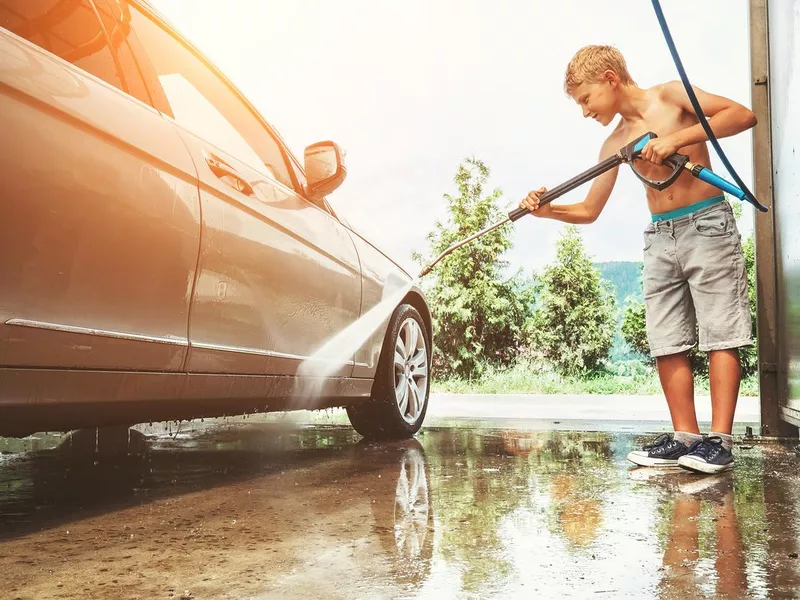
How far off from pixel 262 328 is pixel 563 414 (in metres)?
3.78

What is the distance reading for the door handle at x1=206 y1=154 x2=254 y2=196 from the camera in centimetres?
229

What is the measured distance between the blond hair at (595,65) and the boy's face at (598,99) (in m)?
0.02

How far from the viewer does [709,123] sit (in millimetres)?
2732

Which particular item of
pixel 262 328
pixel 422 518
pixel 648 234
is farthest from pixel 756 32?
pixel 422 518

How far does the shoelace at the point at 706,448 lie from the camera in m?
2.59

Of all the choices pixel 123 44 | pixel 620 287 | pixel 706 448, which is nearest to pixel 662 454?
pixel 706 448

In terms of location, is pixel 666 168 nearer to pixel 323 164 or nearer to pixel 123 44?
pixel 323 164

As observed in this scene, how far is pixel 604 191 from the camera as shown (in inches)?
129

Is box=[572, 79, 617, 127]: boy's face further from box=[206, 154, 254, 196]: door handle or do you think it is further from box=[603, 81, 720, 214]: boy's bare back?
box=[206, 154, 254, 196]: door handle

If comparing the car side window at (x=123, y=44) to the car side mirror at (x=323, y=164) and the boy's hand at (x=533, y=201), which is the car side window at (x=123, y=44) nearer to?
the car side mirror at (x=323, y=164)

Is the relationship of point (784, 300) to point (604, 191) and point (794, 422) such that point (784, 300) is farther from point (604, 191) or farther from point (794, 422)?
point (604, 191)

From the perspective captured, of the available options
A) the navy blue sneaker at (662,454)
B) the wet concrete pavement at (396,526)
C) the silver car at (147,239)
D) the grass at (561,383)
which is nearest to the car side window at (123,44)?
the silver car at (147,239)

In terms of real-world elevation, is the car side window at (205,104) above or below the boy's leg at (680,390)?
above

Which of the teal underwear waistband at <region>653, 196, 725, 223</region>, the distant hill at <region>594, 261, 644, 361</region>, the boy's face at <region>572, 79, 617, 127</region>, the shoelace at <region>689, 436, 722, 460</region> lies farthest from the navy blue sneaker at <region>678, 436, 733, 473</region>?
the distant hill at <region>594, 261, 644, 361</region>
